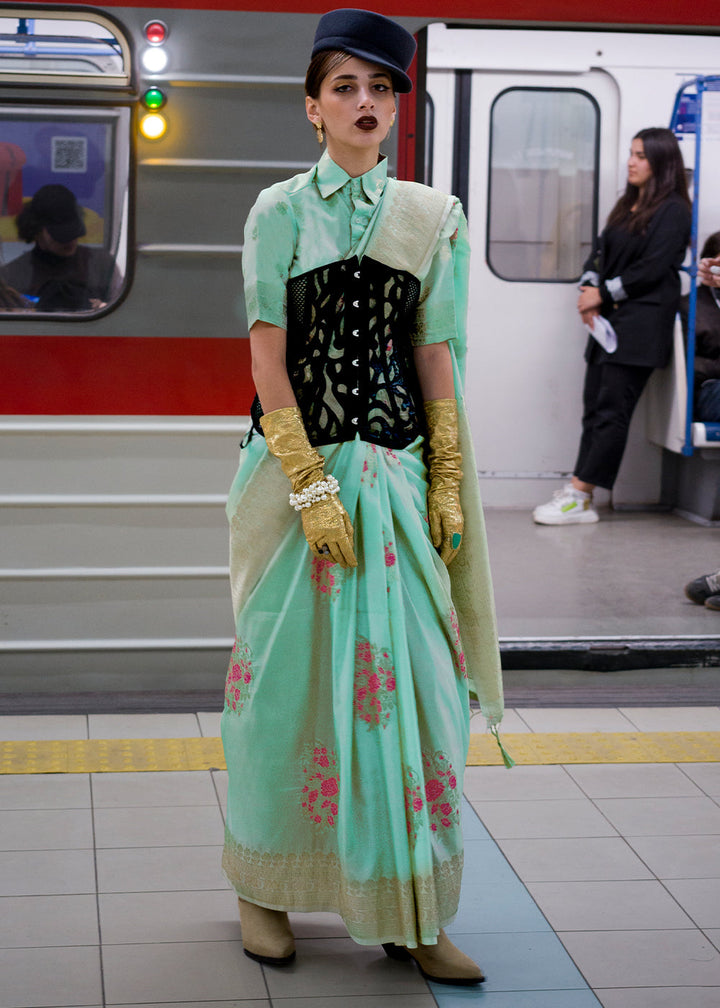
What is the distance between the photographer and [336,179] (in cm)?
258

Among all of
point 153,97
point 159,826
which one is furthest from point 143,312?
point 159,826

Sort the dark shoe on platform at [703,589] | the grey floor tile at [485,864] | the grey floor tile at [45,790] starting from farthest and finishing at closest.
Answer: the dark shoe on platform at [703,589], the grey floor tile at [45,790], the grey floor tile at [485,864]

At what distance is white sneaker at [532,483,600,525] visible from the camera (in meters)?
7.21

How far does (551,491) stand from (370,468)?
515 cm

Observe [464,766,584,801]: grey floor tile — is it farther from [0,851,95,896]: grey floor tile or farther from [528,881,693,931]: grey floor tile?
[0,851,95,896]: grey floor tile

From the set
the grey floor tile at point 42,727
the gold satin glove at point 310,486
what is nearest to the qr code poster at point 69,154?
the grey floor tile at point 42,727

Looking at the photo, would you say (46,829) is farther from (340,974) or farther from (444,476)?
(444,476)

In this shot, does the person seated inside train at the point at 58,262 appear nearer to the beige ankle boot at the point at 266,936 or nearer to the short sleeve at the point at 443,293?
the short sleeve at the point at 443,293

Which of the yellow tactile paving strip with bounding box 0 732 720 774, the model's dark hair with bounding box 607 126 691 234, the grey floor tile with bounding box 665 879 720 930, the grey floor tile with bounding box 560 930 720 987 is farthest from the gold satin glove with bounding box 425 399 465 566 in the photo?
the model's dark hair with bounding box 607 126 691 234

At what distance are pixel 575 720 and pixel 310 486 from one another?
6.86 ft

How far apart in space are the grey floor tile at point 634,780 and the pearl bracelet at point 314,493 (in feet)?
5.09

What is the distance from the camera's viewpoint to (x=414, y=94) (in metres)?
4.31

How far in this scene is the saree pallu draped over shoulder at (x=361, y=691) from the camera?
2539 mm

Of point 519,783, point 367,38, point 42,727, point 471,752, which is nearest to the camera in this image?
point 367,38
